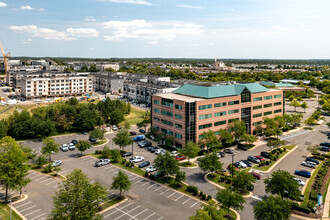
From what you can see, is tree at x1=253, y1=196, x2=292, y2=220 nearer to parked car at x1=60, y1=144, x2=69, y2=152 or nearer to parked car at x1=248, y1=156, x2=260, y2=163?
parked car at x1=248, y1=156, x2=260, y2=163

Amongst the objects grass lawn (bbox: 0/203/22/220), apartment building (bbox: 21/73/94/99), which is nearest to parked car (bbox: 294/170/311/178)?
grass lawn (bbox: 0/203/22/220)

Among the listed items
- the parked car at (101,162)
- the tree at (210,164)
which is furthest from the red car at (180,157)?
the parked car at (101,162)

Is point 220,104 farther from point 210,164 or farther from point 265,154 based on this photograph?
point 210,164

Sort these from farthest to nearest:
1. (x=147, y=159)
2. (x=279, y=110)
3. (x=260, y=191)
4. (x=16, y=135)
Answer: (x=279, y=110)
(x=16, y=135)
(x=147, y=159)
(x=260, y=191)

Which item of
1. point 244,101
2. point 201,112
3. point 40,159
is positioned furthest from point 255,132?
point 40,159

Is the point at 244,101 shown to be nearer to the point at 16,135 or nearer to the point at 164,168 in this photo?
the point at 164,168

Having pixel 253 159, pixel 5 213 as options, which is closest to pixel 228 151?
pixel 253 159

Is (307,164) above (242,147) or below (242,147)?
below
